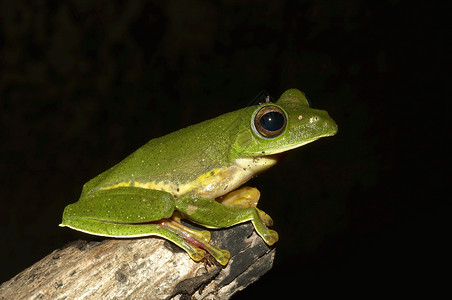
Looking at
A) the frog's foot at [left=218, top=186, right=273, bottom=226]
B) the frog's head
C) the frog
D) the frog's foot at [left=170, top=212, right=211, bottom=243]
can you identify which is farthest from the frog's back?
the frog's foot at [left=218, top=186, right=273, bottom=226]

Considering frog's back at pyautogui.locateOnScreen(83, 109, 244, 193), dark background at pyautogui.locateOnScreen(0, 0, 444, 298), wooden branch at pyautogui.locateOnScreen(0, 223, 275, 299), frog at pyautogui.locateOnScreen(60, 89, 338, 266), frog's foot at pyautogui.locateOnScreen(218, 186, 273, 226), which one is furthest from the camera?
dark background at pyautogui.locateOnScreen(0, 0, 444, 298)

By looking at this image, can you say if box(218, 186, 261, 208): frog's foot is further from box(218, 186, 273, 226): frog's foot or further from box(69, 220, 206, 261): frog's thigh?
box(69, 220, 206, 261): frog's thigh

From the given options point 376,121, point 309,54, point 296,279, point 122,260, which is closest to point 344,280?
point 296,279

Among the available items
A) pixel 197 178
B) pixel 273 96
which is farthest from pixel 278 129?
pixel 273 96

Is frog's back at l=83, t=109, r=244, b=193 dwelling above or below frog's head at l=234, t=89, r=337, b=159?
above

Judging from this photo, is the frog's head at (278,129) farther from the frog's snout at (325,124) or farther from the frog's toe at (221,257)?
the frog's toe at (221,257)

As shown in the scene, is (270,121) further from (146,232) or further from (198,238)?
(146,232)

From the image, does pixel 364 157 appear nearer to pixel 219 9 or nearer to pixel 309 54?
pixel 309 54

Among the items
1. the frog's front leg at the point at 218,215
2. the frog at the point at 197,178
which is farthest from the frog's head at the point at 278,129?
the frog's front leg at the point at 218,215
